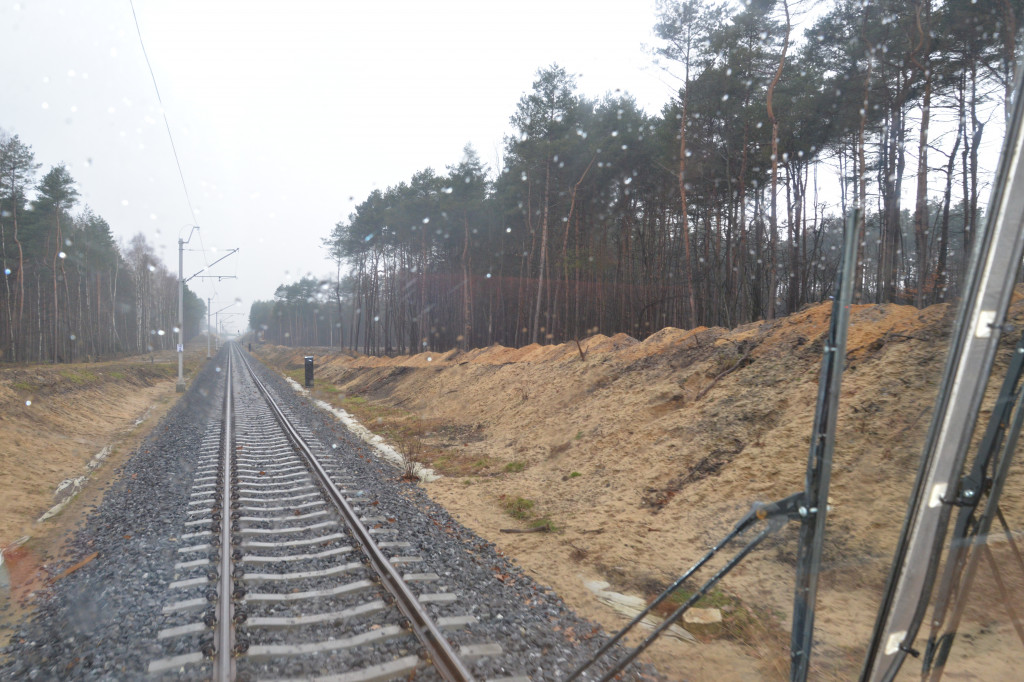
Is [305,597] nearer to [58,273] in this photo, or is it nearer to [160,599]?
[160,599]

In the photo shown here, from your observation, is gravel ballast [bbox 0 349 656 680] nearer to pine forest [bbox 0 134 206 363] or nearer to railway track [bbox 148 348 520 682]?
railway track [bbox 148 348 520 682]

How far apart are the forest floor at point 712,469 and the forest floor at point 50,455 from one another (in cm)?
491

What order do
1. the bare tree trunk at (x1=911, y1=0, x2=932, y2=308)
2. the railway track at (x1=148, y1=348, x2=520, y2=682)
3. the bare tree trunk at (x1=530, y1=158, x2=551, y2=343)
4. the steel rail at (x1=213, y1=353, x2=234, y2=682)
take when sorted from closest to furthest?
the steel rail at (x1=213, y1=353, x2=234, y2=682), the railway track at (x1=148, y1=348, x2=520, y2=682), the bare tree trunk at (x1=911, y1=0, x2=932, y2=308), the bare tree trunk at (x1=530, y1=158, x2=551, y2=343)

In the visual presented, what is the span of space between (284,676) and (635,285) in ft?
80.2

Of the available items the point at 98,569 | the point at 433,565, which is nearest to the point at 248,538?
the point at 98,569

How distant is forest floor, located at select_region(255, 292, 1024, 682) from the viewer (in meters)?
2.07

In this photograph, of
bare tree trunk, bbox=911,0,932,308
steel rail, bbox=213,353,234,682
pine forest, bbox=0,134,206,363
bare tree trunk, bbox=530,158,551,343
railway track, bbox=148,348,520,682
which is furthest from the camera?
pine forest, bbox=0,134,206,363

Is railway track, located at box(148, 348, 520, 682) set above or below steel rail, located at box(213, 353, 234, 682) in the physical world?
below

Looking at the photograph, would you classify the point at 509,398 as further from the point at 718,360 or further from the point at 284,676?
the point at 284,676

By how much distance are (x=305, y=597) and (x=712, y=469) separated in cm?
566

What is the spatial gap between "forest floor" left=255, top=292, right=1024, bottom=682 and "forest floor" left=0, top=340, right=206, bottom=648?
491 cm

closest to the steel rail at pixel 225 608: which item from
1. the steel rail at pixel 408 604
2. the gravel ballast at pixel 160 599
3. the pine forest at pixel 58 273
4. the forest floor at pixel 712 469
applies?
the gravel ballast at pixel 160 599

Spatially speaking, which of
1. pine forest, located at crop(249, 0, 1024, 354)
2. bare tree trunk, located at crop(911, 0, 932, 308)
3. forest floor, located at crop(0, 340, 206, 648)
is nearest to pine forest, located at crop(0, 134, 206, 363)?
forest floor, located at crop(0, 340, 206, 648)

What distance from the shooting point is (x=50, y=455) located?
1138cm
